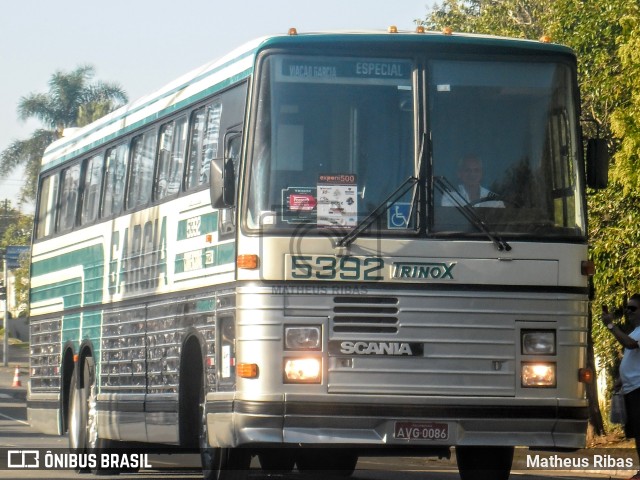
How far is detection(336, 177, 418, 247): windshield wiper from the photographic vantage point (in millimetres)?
11266

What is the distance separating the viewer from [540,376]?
11523 millimetres

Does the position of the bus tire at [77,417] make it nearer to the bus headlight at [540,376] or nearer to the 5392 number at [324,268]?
Result: the 5392 number at [324,268]

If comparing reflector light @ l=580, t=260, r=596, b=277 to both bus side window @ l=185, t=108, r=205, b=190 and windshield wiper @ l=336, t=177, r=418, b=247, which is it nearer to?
windshield wiper @ l=336, t=177, r=418, b=247

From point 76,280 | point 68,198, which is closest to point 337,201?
point 76,280

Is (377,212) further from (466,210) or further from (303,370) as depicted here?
(303,370)

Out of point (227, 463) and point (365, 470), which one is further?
point (365, 470)

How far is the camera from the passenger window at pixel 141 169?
1519cm

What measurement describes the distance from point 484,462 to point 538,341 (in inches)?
80.9

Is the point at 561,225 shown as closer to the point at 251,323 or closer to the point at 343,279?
the point at 343,279

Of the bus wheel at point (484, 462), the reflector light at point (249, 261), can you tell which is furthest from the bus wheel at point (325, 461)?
the reflector light at point (249, 261)

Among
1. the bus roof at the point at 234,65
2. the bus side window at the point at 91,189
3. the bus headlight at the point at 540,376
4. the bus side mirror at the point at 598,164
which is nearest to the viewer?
the bus headlight at the point at 540,376

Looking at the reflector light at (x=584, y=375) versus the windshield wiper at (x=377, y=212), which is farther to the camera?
the reflector light at (x=584, y=375)

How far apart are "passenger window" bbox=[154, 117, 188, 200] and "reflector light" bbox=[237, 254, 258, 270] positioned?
9.19ft

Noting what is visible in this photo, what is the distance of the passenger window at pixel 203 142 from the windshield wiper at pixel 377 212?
2.16 metres
